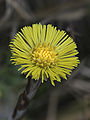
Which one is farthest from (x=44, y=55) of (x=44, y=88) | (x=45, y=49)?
(x=44, y=88)

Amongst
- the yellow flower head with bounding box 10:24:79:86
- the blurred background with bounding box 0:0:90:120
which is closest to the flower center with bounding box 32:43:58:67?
the yellow flower head with bounding box 10:24:79:86

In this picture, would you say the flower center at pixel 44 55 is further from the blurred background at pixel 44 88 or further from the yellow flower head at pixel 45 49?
the blurred background at pixel 44 88

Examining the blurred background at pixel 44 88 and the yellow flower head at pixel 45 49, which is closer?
the yellow flower head at pixel 45 49

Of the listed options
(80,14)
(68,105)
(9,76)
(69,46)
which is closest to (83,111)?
(68,105)

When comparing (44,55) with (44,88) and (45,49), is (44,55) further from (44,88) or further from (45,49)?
(44,88)

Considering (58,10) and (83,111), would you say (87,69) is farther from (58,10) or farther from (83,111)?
(58,10)

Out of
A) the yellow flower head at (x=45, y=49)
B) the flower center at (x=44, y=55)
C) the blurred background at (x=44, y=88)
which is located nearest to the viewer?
the yellow flower head at (x=45, y=49)

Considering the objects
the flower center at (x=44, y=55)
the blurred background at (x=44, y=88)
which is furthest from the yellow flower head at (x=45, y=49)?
the blurred background at (x=44, y=88)
